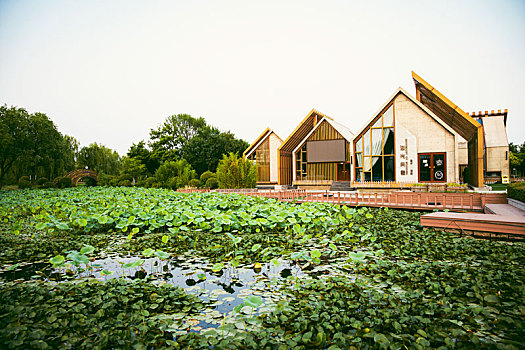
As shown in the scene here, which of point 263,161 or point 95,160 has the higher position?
point 95,160

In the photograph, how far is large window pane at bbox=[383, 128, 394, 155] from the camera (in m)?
19.4

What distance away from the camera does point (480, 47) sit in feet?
52.8

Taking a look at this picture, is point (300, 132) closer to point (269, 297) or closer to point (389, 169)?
point (389, 169)

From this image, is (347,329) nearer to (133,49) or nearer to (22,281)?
(22,281)

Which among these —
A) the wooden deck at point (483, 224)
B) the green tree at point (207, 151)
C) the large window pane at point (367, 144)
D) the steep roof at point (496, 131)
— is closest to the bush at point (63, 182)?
the green tree at point (207, 151)

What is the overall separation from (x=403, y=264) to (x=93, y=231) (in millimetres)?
7732

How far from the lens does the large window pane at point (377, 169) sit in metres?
19.7

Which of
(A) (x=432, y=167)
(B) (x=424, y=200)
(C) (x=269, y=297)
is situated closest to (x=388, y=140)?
(A) (x=432, y=167)

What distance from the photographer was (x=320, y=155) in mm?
25125

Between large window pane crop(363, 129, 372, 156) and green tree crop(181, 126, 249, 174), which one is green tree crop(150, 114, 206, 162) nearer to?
green tree crop(181, 126, 249, 174)

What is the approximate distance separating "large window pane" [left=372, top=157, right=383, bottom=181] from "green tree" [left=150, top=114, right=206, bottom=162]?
3205 centimetres

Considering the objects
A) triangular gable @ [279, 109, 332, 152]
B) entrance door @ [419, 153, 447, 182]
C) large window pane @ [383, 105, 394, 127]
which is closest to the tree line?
triangular gable @ [279, 109, 332, 152]

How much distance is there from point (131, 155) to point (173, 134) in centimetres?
853

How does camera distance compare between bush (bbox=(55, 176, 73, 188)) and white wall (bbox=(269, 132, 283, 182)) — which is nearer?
bush (bbox=(55, 176, 73, 188))
